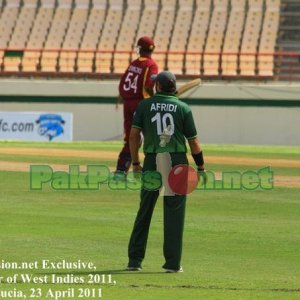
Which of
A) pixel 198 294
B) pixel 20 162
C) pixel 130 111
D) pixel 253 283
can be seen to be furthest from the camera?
pixel 20 162

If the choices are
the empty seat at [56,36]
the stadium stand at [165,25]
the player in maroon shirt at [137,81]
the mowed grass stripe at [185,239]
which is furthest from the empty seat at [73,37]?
the mowed grass stripe at [185,239]

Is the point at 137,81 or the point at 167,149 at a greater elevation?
the point at 137,81

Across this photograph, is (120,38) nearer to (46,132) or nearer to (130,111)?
(46,132)

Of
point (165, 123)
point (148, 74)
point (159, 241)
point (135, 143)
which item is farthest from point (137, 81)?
point (165, 123)

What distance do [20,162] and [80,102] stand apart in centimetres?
1468

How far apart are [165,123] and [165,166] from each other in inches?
16.0

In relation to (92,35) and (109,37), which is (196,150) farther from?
(92,35)

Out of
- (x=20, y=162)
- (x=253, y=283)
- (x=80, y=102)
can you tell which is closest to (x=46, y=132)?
(x=80, y=102)

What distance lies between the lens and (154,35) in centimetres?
4316

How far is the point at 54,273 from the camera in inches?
400

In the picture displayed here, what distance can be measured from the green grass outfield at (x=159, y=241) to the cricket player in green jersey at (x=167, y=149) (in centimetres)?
29

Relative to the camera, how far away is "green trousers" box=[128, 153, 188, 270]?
10391 millimetres

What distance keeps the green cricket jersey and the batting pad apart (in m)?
0.05

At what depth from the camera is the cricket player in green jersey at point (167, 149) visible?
10.3 m
